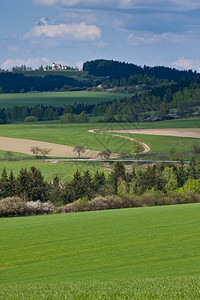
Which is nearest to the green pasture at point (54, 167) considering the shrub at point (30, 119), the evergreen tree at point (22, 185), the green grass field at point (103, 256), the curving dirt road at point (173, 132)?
the evergreen tree at point (22, 185)

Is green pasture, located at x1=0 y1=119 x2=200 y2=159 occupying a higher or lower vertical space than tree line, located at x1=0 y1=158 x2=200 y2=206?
lower

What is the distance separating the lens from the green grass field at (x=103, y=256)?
1518cm

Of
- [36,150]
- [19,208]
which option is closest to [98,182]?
[19,208]

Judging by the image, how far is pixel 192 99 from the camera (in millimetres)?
Result: 190375

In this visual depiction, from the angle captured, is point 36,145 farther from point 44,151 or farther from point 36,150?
point 44,151

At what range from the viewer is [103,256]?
2900 cm

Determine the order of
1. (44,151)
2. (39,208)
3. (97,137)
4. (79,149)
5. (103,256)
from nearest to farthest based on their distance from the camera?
(103,256) → (39,208) → (44,151) → (79,149) → (97,137)

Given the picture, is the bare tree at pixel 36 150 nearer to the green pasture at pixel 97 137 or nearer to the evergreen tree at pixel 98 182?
the green pasture at pixel 97 137

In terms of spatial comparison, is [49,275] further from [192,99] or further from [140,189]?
[192,99]

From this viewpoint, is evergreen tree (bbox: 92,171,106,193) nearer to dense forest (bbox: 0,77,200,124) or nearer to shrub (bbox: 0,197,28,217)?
shrub (bbox: 0,197,28,217)

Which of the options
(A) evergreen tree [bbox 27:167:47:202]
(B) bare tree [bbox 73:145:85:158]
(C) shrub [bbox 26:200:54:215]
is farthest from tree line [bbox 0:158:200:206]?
(B) bare tree [bbox 73:145:85:158]

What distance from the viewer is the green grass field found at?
598 inches

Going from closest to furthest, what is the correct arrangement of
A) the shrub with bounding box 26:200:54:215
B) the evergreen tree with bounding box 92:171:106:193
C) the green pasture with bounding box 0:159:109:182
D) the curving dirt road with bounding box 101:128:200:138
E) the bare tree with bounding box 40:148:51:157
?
the shrub with bounding box 26:200:54:215, the evergreen tree with bounding box 92:171:106:193, the green pasture with bounding box 0:159:109:182, the bare tree with bounding box 40:148:51:157, the curving dirt road with bounding box 101:128:200:138

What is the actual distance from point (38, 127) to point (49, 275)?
457 ft
